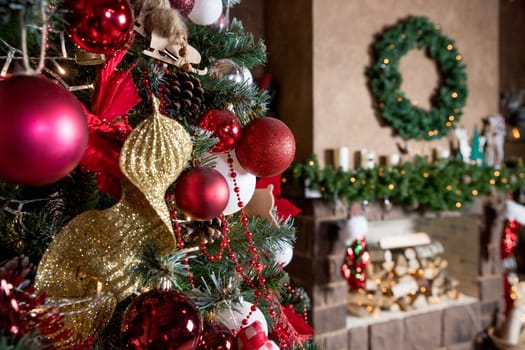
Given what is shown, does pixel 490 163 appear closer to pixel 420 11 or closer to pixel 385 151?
pixel 385 151

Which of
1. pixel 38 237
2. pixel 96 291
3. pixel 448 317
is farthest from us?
pixel 448 317

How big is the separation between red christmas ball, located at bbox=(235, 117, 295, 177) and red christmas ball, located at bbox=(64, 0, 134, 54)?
272 millimetres

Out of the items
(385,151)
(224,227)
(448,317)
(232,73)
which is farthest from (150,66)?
(448,317)

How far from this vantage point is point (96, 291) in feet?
2.00

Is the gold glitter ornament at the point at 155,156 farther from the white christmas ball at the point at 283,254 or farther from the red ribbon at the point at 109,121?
the white christmas ball at the point at 283,254

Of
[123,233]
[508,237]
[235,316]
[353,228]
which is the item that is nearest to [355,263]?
[353,228]

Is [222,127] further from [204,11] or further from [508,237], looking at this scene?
[508,237]

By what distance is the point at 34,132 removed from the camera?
0.41m

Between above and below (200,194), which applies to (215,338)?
below

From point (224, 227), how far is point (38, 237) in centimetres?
30

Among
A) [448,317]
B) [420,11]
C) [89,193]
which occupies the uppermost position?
[420,11]

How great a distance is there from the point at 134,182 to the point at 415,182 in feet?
6.84

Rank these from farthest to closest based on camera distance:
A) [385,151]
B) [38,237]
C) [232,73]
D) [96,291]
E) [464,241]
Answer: [464,241] → [385,151] → [232,73] → [38,237] → [96,291]

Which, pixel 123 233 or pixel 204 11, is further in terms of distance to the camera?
pixel 204 11
